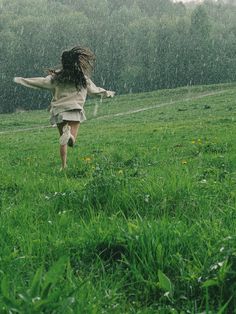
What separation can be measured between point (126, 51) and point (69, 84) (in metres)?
88.2

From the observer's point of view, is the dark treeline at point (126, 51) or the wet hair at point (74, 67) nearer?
the wet hair at point (74, 67)

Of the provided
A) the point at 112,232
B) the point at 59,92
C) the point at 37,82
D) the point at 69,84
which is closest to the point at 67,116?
the point at 59,92

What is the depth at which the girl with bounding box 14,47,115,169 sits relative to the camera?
31.4 ft

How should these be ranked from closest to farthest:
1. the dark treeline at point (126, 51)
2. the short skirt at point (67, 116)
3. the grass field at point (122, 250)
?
the grass field at point (122, 250), the short skirt at point (67, 116), the dark treeline at point (126, 51)

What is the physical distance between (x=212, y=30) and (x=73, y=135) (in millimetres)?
98887

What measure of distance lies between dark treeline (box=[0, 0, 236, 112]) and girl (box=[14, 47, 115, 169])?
75.6 m

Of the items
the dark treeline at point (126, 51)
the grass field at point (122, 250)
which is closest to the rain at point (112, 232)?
the grass field at point (122, 250)

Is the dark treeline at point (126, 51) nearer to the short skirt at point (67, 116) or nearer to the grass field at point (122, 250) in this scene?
the short skirt at point (67, 116)

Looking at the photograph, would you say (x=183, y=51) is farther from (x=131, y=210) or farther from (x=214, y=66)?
(x=131, y=210)

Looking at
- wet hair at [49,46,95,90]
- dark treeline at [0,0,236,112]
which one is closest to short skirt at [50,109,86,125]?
wet hair at [49,46,95,90]

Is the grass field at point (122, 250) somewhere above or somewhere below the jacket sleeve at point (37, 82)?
below

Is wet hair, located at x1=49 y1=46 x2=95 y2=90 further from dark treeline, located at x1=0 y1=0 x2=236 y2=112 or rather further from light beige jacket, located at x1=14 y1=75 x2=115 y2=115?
dark treeline, located at x1=0 y1=0 x2=236 y2=112

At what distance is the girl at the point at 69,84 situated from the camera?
9.58 m

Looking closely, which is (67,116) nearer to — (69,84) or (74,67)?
(69,84)
